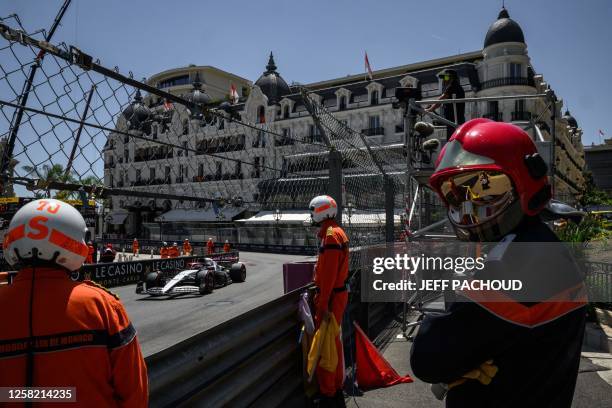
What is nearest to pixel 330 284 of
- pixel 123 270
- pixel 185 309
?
pixel 185 309

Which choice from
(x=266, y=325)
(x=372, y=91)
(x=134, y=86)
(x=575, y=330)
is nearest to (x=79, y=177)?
(x=134, y=86)

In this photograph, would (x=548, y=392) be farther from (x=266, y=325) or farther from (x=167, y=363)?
(x=266, y=325)

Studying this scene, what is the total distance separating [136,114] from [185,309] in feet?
24.0

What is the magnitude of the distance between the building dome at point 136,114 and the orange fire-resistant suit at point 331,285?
74.7 inches

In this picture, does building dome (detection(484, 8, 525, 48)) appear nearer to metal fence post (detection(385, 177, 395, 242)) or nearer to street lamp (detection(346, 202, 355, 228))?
metal fence post (detection(385, 177, 395, 242))

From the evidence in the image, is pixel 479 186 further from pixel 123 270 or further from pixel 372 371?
pixel 123 270

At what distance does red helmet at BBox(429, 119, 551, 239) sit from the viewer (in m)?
1.71

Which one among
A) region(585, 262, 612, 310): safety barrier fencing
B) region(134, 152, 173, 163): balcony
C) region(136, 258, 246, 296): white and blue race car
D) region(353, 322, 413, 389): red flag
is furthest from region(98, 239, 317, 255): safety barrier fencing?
region(134, 152, 173, 163): balcony

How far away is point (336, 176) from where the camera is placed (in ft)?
14.8

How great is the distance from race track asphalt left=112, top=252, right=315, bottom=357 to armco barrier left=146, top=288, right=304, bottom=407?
229 centimetres

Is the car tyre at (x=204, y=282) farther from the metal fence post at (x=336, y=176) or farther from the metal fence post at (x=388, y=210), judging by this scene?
the metal fence post at (x=336, y=176)

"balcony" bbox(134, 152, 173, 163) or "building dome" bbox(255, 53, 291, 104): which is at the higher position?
"building dome" bbox(255, 53, 291, 104)

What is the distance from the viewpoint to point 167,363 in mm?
2055

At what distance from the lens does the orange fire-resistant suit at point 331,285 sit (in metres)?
3.81
